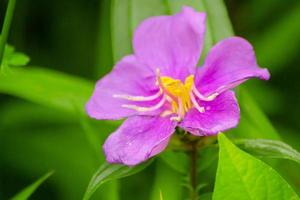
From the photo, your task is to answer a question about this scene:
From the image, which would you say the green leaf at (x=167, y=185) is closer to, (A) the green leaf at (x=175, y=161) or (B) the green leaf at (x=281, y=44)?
(A) the green leaf at (x=175, y=161)

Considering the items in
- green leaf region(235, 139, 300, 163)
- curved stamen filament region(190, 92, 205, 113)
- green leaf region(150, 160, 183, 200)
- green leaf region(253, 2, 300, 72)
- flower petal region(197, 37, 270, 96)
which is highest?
flower petal region(197, 37, 270, 96)

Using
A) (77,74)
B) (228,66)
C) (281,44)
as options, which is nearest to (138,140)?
(228,66)

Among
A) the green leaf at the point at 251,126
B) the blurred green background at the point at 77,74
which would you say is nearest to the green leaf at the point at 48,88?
the blurred green background at the point at 77,74

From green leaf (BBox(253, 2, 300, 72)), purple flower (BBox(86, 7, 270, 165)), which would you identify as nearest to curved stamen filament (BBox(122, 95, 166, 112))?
purple flower (BBox(86, 7, 270, 165))

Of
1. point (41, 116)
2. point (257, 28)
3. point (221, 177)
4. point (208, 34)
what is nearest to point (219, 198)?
point (221, 177)

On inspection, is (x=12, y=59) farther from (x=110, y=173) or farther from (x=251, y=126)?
(x=251, y=126)

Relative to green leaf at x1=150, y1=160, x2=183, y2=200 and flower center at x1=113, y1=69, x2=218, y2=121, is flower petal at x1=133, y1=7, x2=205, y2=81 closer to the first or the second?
flower center at x1=113, y1=69, x2=218, y2=121
